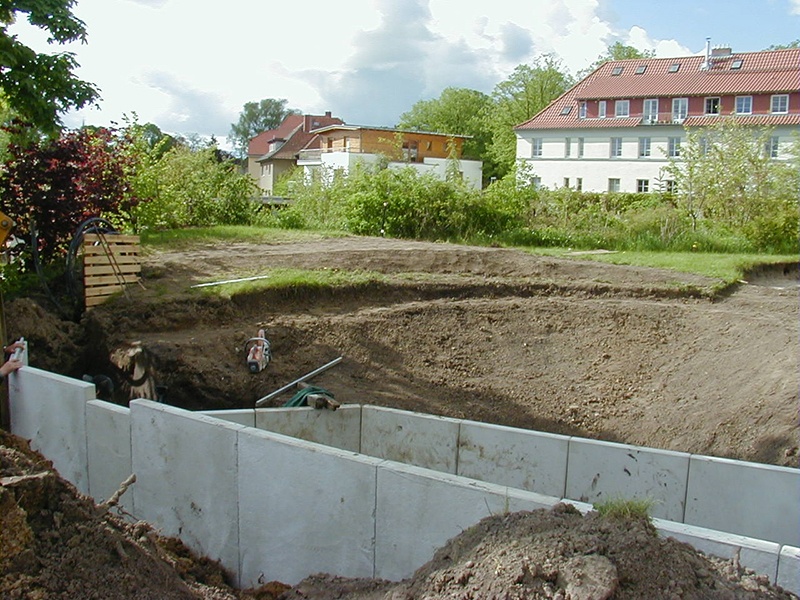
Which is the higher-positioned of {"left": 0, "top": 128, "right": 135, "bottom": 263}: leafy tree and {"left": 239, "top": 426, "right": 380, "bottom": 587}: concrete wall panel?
{"left": 0, "top": 128, "right": 135, "bottom": 263}: leafy tree

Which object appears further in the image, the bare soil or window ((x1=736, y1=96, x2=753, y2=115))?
window ((x1=736, y1=96, x2=753, y2=115))

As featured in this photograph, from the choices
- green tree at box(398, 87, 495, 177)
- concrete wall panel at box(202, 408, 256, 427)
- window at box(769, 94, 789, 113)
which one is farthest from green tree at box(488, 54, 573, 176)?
concrete wall panel at box(202, 408, 256, 427)

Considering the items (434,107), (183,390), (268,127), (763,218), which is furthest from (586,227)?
(268,127)

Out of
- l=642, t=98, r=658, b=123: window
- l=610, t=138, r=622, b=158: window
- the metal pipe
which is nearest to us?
the metal pipe

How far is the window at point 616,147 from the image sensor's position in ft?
163

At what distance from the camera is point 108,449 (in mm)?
5680

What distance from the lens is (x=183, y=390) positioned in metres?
8.13

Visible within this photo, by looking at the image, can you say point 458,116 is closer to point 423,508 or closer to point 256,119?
point 256,119

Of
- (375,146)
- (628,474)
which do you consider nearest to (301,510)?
(628,474)

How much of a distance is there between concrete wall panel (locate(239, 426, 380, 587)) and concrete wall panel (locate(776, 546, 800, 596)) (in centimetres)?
199

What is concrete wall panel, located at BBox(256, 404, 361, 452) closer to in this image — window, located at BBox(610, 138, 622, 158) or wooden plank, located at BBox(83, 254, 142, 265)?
wooden plank, located at BBox(83, 254, 142, 265)

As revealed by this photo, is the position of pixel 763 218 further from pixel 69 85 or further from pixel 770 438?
pixel 69 85

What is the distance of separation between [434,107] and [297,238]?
6738cm

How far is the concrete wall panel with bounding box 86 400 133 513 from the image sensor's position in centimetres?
549
